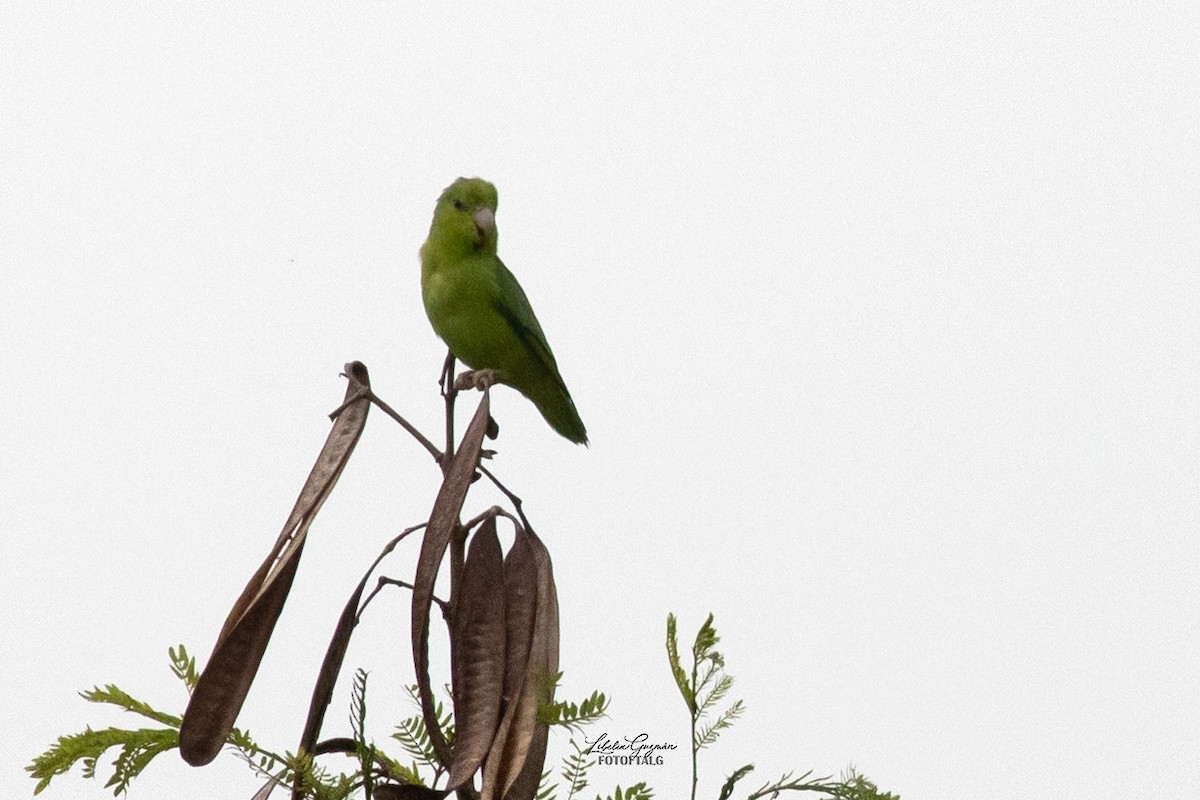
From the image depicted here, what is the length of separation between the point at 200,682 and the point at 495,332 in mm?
2150

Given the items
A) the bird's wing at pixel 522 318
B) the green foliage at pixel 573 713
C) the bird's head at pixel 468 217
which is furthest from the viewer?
the bird's wing at pixel 522 318

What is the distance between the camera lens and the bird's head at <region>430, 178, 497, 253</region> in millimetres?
3605

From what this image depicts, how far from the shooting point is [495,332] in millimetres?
3697

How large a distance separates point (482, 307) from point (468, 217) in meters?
0.27

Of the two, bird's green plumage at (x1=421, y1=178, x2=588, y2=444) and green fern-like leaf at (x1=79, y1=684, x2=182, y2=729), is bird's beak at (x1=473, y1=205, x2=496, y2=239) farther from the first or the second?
green fern-like leaf at (x1=79, y1=684, x2=182, y2=729)

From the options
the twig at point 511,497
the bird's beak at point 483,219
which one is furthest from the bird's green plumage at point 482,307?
the twig at point 511,497

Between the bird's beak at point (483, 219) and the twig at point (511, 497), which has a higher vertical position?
the bird's beak at point (483, 219)

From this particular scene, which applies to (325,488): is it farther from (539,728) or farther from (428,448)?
(539,728)

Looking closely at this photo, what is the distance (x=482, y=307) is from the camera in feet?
12.0

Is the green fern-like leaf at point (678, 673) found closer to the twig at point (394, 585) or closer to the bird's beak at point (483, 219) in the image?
the twig at point (394, 585)

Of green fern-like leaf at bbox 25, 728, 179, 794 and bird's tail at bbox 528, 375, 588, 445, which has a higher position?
bird's tail at bbox 528, 375, 588, 445

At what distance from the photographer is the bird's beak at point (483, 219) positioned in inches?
143

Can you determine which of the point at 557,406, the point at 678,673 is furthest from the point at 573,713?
the point at 557,406

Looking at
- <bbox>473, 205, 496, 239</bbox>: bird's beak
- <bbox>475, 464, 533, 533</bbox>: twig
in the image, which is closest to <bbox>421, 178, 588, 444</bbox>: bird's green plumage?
<bbox>473, 205, 496, 239</bbox>: bird's beak
